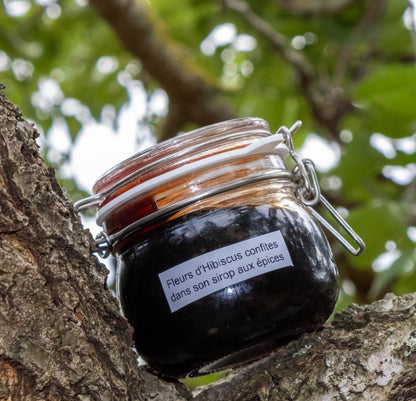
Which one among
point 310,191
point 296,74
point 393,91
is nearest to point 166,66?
point 296,74

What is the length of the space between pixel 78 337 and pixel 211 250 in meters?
0.09

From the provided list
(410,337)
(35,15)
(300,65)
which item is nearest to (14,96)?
(35,15)

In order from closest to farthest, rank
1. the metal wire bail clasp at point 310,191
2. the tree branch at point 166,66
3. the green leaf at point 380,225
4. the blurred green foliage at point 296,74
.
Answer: the metal wire bail clasp at point 310,191, the green leaf at point 380,225, the blurred green foliage at point 296,74, the tree branch at point 166,66

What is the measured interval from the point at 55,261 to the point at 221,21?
92cm

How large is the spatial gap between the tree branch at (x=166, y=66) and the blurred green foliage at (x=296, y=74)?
0.13 ft

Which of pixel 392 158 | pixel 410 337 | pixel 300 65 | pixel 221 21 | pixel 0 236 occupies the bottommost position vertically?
pixel 410 337

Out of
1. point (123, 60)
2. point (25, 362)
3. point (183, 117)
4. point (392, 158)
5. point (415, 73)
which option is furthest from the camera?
point (123, 60)

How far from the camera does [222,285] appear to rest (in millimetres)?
343

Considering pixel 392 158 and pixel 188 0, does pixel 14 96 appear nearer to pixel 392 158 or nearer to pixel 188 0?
pixel 188 0

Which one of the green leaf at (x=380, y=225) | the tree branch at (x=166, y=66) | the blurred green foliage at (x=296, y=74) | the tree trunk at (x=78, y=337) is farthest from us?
the tree branch at (x=166, y=66)

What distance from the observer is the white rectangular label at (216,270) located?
0.34 m

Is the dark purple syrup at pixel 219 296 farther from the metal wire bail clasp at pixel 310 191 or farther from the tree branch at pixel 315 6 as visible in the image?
the tree branch at pixel 315 6

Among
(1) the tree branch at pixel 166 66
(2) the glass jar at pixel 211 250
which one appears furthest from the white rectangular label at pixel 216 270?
(1) the tree branch at pixel 166 66

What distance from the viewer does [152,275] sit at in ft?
1.18
